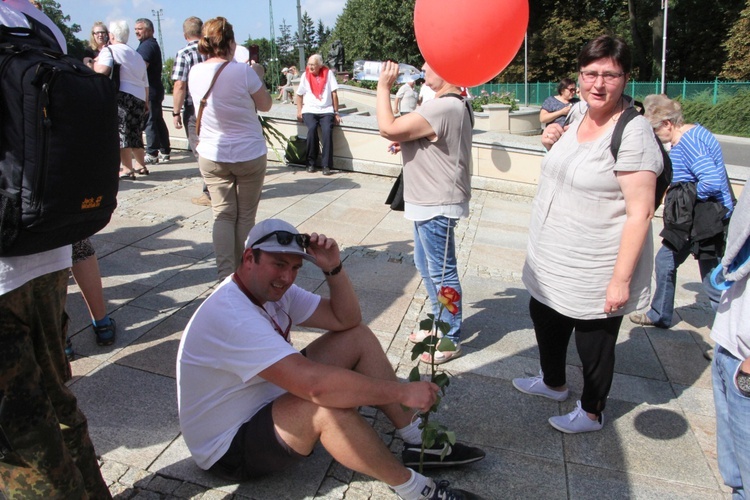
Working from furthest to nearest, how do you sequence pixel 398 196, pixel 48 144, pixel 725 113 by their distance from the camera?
pixel 725 113, pixel 398 196, pixel 48 144

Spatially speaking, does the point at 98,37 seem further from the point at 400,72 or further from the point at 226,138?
the point at 400,72

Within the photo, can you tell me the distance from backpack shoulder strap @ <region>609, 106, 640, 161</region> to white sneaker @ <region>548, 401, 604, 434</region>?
1.32 meters

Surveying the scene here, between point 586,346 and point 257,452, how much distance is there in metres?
1.62

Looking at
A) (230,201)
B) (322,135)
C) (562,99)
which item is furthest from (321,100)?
(230,201)

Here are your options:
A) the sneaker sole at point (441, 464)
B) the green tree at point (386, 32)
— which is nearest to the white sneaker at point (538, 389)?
the sneaker sole at point (441, 464)

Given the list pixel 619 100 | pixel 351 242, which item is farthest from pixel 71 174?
pixel 351 242

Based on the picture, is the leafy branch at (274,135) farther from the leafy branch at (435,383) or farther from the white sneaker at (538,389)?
the leafy branch at (435,383)

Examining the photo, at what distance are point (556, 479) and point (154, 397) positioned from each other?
6.62ft

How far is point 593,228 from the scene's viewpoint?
2633 millimetres

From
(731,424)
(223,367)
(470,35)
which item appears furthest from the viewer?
(470,35)

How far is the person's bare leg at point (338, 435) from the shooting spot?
6.91 feet

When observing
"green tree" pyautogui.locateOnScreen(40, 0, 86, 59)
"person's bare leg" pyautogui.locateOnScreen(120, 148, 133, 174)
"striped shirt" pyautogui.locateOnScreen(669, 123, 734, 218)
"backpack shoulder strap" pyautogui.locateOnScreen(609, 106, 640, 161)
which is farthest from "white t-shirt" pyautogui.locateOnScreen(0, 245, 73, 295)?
"green tree" pyautogui.locateOnScreen(40, 0, 86, 59)

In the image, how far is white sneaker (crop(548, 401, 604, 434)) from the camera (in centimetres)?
293

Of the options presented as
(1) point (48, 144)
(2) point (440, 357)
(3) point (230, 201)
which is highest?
(1) point (48, 144)
